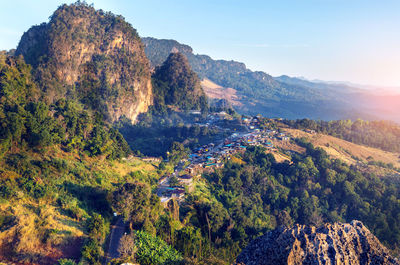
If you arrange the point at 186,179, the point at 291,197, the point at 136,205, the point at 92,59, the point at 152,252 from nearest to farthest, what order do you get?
the point at 152,252 < the point at 136,205 < the point at 186,179 < the point at 291,197 < the point at 92,59

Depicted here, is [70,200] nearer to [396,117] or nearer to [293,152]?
[293,152]

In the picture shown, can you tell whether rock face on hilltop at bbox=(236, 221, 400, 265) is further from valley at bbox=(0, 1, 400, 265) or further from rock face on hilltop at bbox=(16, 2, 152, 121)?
rock face on hilltop at bbox=(16, 2, 152, 121)

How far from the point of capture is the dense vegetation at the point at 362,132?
6581 cm

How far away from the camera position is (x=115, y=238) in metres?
18.8

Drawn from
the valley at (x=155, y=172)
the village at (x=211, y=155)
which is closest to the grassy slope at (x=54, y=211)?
the valley at (x=155, y=172)

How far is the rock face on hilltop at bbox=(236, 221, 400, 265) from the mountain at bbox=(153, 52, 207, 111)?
69.1 m

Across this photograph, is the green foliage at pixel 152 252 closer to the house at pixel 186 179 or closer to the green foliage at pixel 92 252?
the green foliage at pixel 92 252

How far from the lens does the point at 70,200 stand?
20.1 metres

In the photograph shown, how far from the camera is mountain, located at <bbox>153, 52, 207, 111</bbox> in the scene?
79812 mm

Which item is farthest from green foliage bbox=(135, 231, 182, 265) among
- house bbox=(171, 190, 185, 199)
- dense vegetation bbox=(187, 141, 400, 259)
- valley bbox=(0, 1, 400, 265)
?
house bbox=(171, 190, 185, 199)

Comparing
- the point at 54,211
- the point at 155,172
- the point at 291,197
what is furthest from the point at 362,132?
the point at 54,211

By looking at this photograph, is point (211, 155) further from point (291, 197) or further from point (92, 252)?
point (92, 252)

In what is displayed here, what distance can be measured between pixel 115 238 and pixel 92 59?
56.0 metres

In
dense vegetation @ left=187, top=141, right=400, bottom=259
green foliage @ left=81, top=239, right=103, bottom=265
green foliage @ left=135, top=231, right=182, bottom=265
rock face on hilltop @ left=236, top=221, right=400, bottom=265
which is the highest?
rock face on hilltop @ left=236, top=221, right=400, bottom=265
